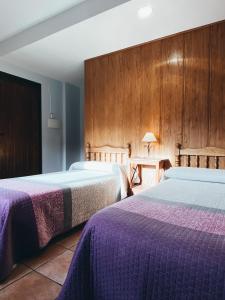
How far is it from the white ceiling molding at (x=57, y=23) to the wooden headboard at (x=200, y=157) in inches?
69.5

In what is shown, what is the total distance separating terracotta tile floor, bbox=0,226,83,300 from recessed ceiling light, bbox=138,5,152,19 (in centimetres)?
243

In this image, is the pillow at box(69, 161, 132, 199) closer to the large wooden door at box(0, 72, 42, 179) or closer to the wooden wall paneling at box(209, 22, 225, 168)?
the wooden wall paneling at box(209, 22, 225, 168)

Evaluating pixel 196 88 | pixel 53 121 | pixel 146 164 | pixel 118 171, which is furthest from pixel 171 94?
pixel 53 121

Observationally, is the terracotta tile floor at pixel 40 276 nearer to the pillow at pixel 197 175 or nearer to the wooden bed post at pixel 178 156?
the pillow at pixel 197 175

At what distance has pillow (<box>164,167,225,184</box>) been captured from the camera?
1831 mm

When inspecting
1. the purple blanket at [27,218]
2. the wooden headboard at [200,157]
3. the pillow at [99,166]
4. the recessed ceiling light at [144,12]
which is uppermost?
the recessed ceiling light at [144,12]

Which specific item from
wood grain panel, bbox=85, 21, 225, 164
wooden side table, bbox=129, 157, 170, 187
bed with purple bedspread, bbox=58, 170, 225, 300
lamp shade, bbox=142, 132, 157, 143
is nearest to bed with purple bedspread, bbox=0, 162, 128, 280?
wooden side table, bbox=129, 157, 170, 187

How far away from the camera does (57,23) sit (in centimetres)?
239

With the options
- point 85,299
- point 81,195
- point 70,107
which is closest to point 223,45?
point 81,195

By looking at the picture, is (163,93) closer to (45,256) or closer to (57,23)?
(57,23)

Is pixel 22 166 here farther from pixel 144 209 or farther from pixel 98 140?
pixel 144 209

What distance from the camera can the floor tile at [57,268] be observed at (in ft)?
4.64

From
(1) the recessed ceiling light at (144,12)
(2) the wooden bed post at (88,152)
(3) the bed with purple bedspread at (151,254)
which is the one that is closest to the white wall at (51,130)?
(2) the wooden bed post at (88,152)

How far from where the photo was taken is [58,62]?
350 cm
